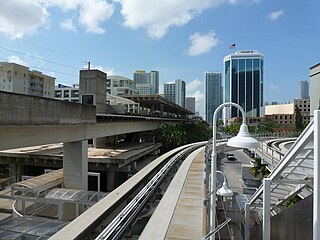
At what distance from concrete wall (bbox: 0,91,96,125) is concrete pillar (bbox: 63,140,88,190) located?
227 centimetres

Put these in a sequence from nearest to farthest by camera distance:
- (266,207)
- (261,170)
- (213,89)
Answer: (266,207) < (213,89) < (261,170)

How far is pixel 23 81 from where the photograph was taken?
7331 centimetres

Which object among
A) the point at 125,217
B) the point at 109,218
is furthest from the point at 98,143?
the point at 125,217

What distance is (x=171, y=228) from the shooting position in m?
6.45

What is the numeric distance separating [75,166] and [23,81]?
66608mm

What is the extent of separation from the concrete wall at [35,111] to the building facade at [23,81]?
155 ft

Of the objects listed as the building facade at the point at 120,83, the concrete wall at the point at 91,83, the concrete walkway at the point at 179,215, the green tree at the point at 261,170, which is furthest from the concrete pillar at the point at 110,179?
the building facade at the point at 120,83

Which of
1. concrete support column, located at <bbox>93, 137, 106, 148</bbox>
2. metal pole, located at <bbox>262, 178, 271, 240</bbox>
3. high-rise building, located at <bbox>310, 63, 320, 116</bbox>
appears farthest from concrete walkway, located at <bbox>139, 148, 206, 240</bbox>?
high-rise building, located at <bbox>310, 63, 320, 116</bbox>

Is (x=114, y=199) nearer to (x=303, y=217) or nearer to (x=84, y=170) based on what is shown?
(x=303, y=217)

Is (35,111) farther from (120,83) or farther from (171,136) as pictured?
(120,83)

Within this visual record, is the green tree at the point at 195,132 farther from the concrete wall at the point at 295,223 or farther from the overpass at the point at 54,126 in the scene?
the concrete wall at the point at 295,223

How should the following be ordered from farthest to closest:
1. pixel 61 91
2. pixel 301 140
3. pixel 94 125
A: pixel 61 91
pixel 94 125
pixel 301 140

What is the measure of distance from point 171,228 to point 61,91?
93.3m

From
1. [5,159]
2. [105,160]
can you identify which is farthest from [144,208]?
[5,159]
